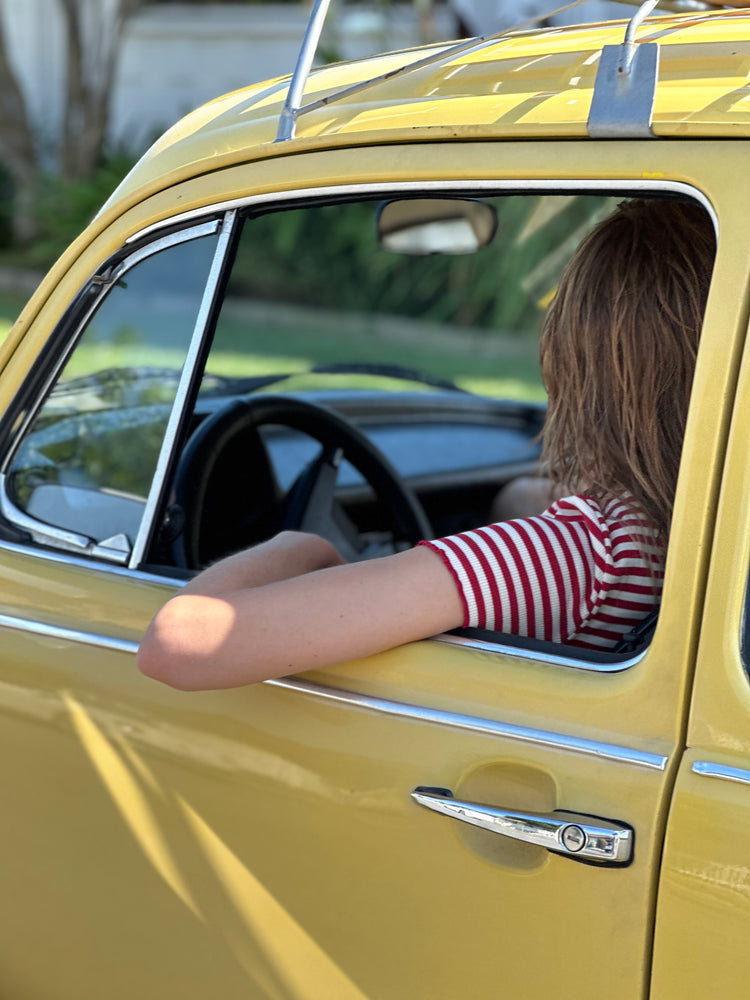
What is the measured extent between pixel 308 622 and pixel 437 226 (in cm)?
144

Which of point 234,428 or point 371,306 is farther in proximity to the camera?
point 371,306

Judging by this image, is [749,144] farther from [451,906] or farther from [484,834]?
[451,906]

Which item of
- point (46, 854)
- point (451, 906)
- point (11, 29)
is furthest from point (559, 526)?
point (11, 29)

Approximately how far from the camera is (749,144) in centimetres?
128

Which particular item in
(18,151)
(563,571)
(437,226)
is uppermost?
(18,151)

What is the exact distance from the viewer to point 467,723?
138 cm

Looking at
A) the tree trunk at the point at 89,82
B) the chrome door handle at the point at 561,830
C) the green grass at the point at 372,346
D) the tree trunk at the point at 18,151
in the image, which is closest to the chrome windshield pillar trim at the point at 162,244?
the chrome door handle at the point at 561,830

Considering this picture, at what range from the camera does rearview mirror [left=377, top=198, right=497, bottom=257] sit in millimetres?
2457

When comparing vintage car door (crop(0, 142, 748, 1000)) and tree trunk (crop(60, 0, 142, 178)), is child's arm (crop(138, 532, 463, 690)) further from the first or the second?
tree trunk (crop(60, 0, 142, 178))

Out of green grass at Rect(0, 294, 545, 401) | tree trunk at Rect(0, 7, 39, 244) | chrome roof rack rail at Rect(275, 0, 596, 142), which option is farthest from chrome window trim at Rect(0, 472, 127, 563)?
tree trunk at Rect(0, 7, 39, 244)

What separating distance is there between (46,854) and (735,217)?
1.28 meters

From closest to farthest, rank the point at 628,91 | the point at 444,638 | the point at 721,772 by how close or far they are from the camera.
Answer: the point at 721,772 < the point at 628,91 < the point at 444,638

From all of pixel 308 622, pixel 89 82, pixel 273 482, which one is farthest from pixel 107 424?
pixel 89 82

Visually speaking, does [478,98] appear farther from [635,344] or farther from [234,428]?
[234,428]
